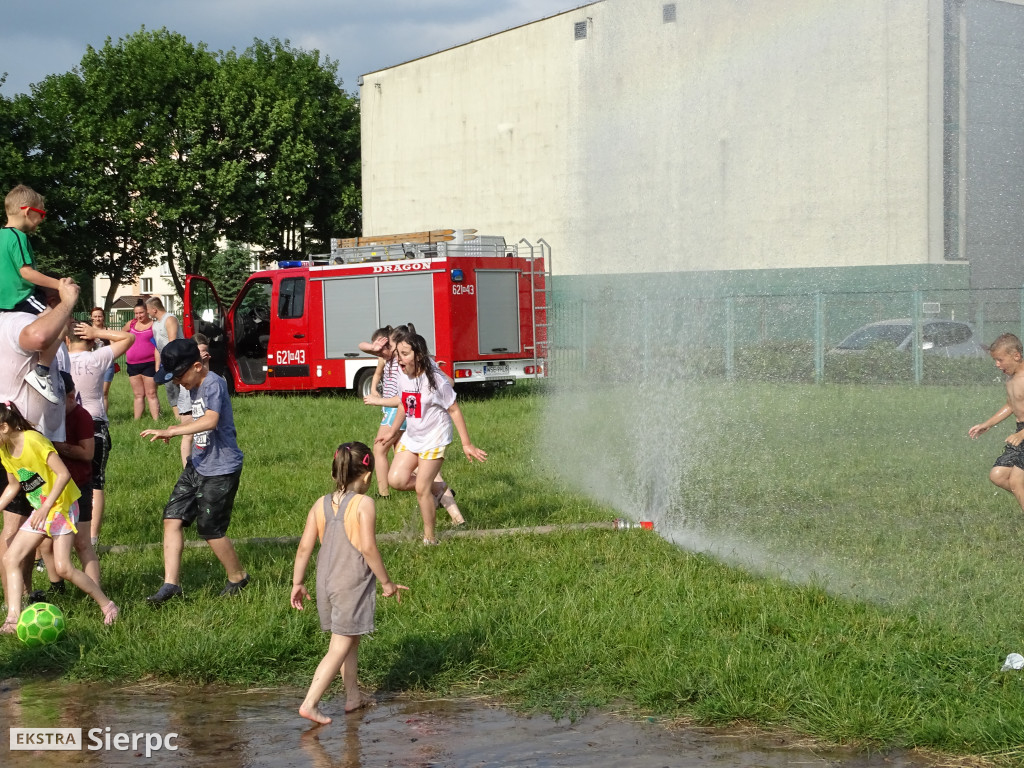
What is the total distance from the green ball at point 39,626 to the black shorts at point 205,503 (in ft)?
3.68

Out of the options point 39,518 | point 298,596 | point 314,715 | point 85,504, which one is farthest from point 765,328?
point 314,715

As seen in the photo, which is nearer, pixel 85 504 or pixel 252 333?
pixel 85 504

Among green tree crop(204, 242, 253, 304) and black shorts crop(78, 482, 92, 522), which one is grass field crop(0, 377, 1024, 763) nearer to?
black shorts crop(78, 482, 92, 522)

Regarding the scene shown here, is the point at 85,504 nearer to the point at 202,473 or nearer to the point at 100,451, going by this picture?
the point at 202,473

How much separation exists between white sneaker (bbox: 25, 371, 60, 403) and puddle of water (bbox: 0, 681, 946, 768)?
163cm

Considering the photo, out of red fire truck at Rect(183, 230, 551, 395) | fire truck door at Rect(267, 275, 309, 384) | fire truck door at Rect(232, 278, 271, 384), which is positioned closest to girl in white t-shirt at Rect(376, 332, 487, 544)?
red fire truck at Rect(183, 230, 551, 395)

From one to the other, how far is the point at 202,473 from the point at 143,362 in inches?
425

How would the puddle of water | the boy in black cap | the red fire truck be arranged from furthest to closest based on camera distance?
the red fire truck < the boy in black cap < the puddle of water

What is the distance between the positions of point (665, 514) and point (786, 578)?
7.52 ft

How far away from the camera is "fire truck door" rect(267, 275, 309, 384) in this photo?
22.7 meters

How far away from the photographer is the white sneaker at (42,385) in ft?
20.7

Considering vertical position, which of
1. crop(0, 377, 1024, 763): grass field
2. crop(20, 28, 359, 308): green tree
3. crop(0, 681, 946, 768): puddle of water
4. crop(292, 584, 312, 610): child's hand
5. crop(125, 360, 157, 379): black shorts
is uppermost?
crop(20, 28, 359, 308): green tree

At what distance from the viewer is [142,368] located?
17.3 meters

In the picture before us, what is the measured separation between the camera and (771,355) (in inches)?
675
